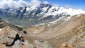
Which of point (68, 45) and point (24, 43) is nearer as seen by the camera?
point (24, 43)

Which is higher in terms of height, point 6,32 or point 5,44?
point 6,32

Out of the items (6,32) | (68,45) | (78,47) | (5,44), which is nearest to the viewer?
(5,44)

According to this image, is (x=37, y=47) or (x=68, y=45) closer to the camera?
(x=37, y=47)

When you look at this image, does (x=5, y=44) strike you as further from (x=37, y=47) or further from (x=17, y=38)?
(x=37, y=47)

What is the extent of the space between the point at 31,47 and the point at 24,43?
1.91 m

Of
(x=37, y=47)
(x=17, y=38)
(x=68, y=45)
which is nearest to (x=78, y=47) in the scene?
(x=68, y=45)

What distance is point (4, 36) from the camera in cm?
4775

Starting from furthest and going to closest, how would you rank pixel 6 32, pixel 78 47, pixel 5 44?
pixel 78 47, pixel 6 32, pixel 5 44

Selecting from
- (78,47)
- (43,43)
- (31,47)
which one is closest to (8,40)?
(31,47)

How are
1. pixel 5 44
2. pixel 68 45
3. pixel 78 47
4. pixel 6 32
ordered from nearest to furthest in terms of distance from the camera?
pixel 5 44, pixel 6 32, pixel 78 47, pixel 68 45

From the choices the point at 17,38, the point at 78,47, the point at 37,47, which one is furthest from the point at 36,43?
the point at 78,47

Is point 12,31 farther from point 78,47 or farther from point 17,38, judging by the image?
point 78,47

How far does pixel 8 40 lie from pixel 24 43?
350 centimetres

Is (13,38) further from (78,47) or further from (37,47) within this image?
(78,47)
